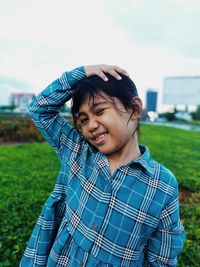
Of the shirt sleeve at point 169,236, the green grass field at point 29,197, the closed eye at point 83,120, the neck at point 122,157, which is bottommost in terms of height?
the green grass field at point 29,197

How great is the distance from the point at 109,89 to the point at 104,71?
83 mm

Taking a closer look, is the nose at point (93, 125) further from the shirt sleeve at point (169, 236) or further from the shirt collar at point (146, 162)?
the shirt sleeve at point (169, 236)

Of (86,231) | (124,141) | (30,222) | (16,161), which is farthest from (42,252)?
(16,161)

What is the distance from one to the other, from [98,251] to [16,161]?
4.77 m

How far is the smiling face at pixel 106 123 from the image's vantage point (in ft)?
3.99

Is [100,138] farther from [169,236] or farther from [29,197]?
[29,197]

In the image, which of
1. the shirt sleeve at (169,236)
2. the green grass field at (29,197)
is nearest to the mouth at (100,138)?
the shirt sleeve at (169,236)

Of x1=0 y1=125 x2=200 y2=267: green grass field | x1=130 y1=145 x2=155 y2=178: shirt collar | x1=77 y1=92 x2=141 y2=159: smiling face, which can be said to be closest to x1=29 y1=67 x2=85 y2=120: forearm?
x1=77 y1=92 x2=141 y2=159: smiling face

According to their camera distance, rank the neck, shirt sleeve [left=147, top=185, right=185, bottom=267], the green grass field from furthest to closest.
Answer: the green grass field, the neck, shirt sleeve [left=147, top=185, right=185, bottom=267]

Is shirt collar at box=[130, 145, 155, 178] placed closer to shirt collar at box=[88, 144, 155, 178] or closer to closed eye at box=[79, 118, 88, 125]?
shirt collar at box=[88, 144, 155, 178]

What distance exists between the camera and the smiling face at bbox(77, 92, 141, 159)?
122cm

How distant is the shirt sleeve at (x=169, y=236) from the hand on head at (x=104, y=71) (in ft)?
1.73

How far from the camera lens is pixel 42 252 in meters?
1.43

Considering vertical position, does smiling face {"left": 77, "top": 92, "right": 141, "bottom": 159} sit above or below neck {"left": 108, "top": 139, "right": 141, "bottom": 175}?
above
